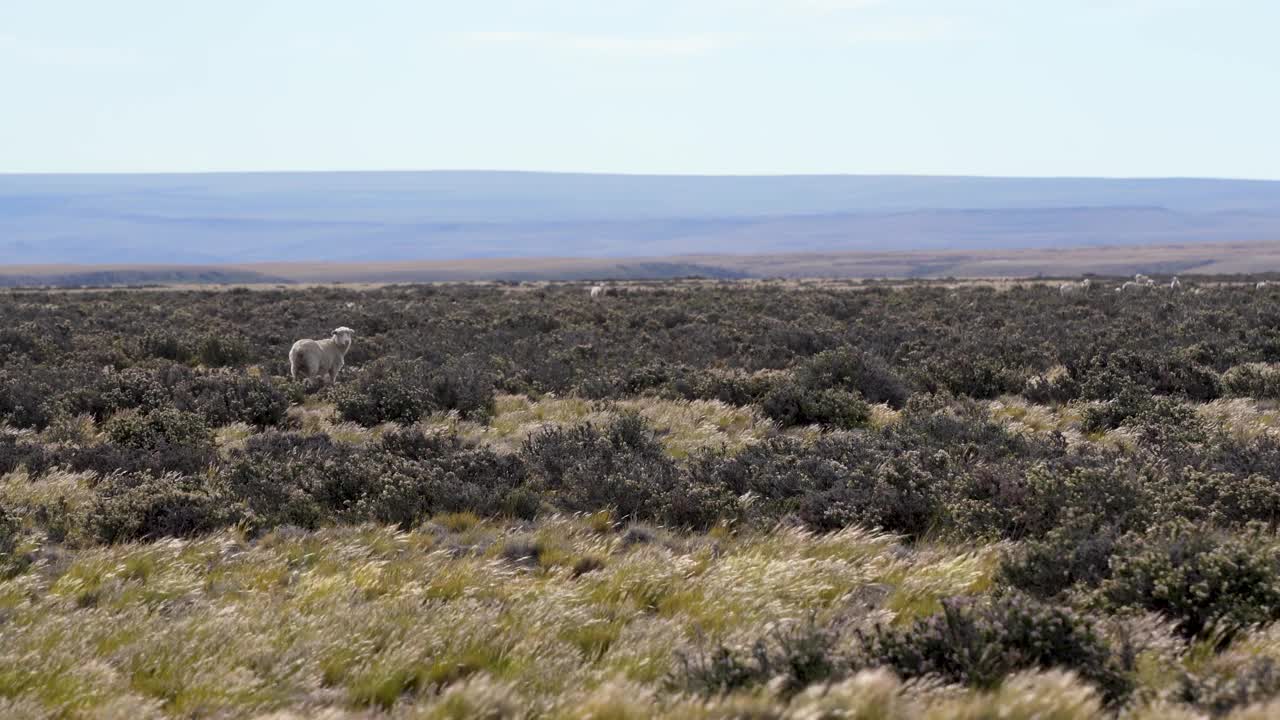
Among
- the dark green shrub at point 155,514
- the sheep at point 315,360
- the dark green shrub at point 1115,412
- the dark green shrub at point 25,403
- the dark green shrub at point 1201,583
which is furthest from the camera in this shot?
the sheep at point 315,360

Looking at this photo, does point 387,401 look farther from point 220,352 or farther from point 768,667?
point 768,667

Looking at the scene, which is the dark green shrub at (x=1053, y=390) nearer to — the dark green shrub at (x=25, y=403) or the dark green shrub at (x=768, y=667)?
the dark green shrub at (x=768, y=667)

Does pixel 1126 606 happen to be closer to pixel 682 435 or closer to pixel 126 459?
pixel 682 435

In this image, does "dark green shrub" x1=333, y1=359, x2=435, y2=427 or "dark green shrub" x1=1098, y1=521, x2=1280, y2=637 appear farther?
"dark green shrub" x1=333, y1=359, x2=435, y2=427

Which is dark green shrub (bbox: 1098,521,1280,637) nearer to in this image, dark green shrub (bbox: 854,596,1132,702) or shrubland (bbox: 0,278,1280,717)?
shrubland (bbox: 0,278,1280,717)

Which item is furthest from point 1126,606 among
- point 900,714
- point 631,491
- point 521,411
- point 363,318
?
point 363,318

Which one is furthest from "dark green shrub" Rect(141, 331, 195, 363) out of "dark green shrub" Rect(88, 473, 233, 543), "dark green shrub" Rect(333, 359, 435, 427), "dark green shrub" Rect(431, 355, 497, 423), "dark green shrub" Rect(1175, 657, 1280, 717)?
"dark green shrub" Rect(1175, 657, 1280, 717)

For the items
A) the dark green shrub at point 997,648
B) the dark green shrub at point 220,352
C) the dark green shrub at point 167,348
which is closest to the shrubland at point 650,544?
the dark green shrub at point 997,648

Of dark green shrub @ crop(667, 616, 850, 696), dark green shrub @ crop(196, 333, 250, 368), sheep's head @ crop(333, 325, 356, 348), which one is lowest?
dark green shrub @ crop(196, 333, 250, 368)

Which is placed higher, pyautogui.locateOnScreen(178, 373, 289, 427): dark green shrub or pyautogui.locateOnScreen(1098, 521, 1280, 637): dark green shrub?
pyautogui.locateOnScreen(1098, 521, 1280, 637): dark green shrub

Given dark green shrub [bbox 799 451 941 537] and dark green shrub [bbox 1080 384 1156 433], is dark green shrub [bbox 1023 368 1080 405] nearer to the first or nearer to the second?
dark green shrub [bbox 1080 384 1156 433]

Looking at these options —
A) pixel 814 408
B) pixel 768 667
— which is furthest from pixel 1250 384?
pixel 768 667

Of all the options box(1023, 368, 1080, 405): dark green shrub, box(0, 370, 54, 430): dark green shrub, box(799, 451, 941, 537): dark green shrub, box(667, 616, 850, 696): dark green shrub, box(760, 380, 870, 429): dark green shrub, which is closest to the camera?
box(667, 616, 850, 696): dark green shrub

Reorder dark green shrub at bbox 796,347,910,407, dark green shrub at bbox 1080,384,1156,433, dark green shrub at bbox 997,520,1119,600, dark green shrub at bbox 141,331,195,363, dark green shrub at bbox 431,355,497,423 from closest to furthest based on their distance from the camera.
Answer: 1. dark green shrub at bbox 997,520,1119,600
2. dark green shrub at bbox 1080,384,1156,433
3. dark green shrub at bbox 431,355,497,423
4. dark green shrub at bbox 796,347,910,407
5. dark green shrub at bbox 141,331,195,363
